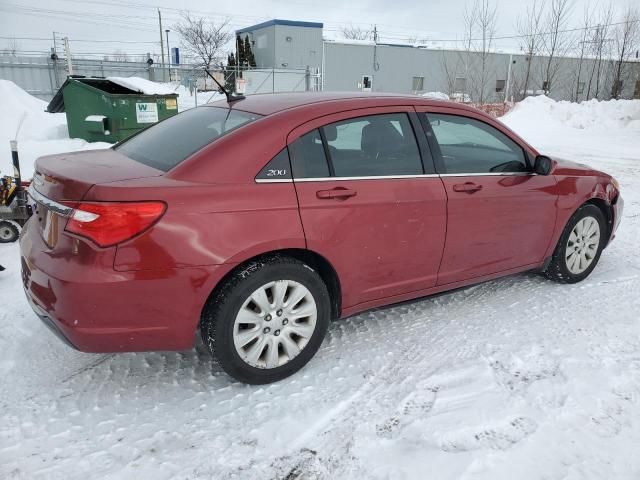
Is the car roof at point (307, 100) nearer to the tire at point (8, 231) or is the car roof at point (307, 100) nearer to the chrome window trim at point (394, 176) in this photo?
the chrome window trim at point (394, 176)

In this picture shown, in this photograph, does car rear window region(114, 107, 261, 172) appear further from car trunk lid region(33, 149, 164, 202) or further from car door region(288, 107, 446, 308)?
car door region(288, 107, 446, 308)

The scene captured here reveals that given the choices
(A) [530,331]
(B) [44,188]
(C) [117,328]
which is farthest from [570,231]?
(B) [44,188]

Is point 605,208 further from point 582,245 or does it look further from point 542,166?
point 542,166

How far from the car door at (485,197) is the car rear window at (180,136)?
4.16 ft

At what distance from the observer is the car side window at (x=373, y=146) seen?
9.88 ft

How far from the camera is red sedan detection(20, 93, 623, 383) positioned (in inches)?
96.0

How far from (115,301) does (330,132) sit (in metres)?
1.49

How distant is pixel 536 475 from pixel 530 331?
1434mm

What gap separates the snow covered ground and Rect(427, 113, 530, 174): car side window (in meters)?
1.06

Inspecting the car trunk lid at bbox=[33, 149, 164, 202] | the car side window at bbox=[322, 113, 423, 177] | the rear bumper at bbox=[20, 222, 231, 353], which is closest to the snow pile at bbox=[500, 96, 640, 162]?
the car side window at bbox=[322, 113, 423, 177]

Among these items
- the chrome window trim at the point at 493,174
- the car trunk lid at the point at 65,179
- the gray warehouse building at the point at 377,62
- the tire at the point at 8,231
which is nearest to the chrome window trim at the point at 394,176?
the chrome window trim at the point at 493,174

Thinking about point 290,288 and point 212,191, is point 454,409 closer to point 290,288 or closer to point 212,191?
point 290,288

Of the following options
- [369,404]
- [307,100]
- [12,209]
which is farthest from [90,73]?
[369,404]

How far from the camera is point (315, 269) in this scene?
301 centimetres
